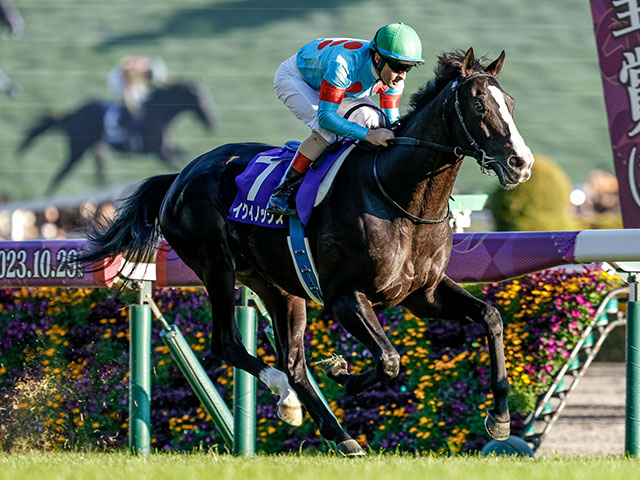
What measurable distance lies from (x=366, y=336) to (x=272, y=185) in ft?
2.93

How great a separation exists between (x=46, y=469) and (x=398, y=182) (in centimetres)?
166

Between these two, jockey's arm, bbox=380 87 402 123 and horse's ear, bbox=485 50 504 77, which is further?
jockey's arm, bbox=380 87 402 123

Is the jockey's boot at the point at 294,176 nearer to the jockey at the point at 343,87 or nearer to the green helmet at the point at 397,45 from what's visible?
the jockey at the point at 343,87

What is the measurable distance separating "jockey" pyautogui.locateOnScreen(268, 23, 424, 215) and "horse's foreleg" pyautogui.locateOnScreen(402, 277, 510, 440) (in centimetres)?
65

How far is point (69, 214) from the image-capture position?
18906mm

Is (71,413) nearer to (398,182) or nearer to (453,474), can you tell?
(398,182)

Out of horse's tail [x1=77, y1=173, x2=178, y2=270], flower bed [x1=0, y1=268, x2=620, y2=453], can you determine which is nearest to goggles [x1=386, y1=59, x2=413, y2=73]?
flower bed [x1=0, y1=268, x2=620, y2=453]

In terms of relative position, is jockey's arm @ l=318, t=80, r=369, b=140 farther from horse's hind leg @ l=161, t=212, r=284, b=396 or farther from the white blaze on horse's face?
horse's hind leg @ l=161, t=212, r=284, b=396

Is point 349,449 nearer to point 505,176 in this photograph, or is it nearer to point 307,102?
point 505,176

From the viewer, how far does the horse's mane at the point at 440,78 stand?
12.8 feet

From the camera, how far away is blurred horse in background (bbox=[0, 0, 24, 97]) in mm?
21125

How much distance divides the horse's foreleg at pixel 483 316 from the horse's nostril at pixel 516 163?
76 centimetres

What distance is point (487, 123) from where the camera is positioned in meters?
3.66

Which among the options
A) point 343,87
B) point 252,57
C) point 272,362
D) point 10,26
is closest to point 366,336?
point 343,87
